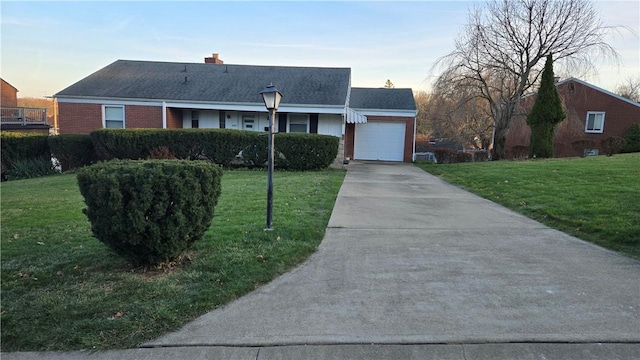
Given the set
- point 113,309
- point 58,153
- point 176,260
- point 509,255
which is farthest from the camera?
point 58,153

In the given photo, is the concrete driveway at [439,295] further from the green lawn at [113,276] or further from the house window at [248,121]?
the house window at [248,121]

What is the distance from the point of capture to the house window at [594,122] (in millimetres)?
27172

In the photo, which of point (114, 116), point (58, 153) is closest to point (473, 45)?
point (114, 116)

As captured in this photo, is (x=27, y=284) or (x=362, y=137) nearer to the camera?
(x=27, y=284)

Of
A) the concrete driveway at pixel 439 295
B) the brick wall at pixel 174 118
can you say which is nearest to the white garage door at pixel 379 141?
the brick wall at pixel 174 118

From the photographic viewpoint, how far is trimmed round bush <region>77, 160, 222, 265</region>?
13.2 feet

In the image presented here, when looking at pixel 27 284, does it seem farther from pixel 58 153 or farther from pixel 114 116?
pixel 114 116

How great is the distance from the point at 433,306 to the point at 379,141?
799 inches

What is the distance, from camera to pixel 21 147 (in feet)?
53.7

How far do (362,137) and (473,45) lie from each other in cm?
789

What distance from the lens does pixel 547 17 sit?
21.5 metres

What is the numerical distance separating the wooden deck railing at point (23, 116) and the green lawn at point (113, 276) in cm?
2615

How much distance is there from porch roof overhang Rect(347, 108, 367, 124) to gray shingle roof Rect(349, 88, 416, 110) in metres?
1.09

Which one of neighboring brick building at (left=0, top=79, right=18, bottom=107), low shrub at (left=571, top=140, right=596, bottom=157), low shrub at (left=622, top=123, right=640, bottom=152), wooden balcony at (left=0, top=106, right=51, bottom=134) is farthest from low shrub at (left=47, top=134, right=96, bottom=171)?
neighboring brick building at (left=0, top=79, right=18, bottom=107)
